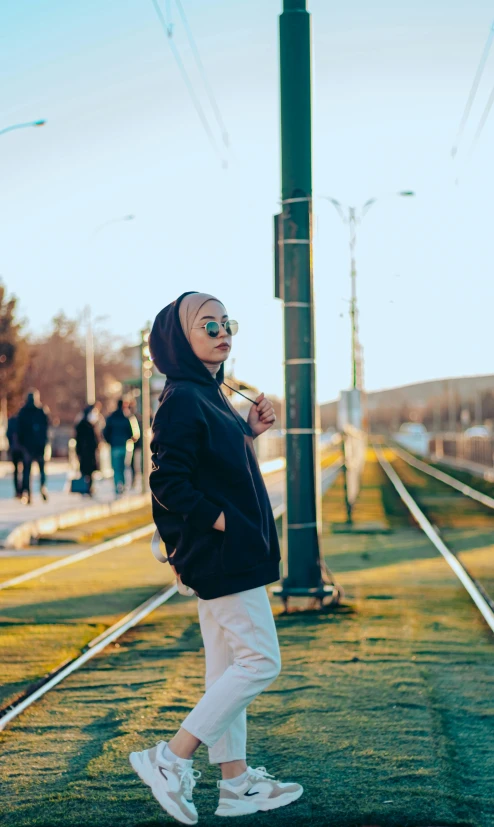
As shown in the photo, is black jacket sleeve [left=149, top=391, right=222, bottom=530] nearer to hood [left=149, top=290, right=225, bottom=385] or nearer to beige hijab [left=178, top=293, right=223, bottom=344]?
hood [left=149, top=290, right=225, bottom=385]

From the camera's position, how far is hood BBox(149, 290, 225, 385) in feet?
13.0

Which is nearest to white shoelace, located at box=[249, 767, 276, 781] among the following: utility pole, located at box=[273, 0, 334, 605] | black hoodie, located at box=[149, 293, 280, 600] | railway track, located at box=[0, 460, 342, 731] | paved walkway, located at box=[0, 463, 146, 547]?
black hoodie, located at box=[149, 293, 280, 600]

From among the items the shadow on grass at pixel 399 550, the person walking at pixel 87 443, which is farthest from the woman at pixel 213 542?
the person walking at pixel 87 443

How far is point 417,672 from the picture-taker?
6289 millimetres

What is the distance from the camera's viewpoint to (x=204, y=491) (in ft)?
12.5

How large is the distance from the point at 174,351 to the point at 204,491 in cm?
53

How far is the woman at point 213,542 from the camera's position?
3744 millimetres

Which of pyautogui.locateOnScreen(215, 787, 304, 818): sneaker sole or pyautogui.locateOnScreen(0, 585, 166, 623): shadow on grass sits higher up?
pyautogui.locateOnScreen(215, 787, 304, 818): sneaker sole

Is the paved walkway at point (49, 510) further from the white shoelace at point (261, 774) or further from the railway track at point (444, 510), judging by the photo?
the white shoelace at point (261, 774)

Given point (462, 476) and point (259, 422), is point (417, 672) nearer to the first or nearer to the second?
point (259, 422)

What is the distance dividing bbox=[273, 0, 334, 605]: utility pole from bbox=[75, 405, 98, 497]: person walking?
1149 cm

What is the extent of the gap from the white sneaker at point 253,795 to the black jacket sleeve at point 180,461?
1001 millimetres

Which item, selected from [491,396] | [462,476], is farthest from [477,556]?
[491,396]

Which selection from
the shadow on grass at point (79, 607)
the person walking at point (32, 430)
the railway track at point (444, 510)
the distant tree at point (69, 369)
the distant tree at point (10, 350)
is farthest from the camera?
the distant tree at point (69, 369)
